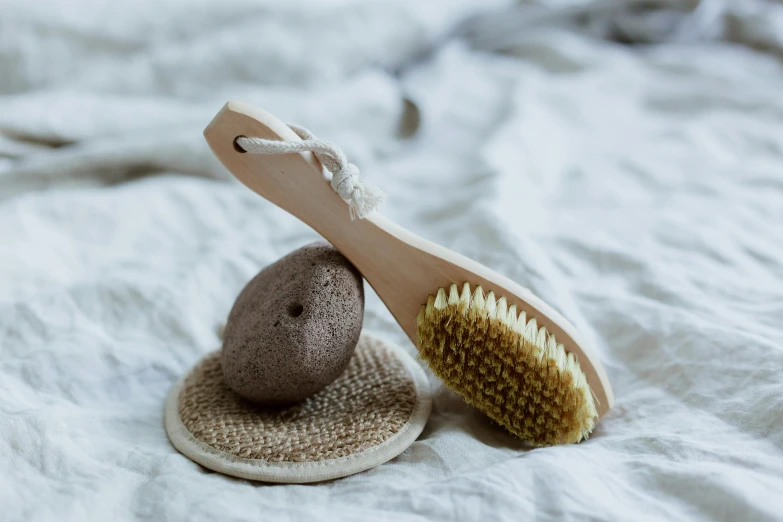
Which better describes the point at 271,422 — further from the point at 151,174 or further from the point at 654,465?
the point at 151,174

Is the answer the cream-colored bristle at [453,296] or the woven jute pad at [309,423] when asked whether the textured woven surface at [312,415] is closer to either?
the woven jute pad at [309,423]

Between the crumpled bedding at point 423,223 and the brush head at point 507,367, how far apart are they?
1.0 inches

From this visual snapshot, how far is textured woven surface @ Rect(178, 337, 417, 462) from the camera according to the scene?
1.79 ft

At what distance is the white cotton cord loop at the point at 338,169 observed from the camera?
0.57 metres

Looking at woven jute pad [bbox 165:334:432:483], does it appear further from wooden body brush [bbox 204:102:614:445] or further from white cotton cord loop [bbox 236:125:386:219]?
white cotton cord loop [bbox 236:125:386:219]

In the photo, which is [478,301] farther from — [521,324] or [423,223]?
[423,223]

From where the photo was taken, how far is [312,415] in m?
0.60

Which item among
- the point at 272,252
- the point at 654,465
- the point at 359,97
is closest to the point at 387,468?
the point at 654,465

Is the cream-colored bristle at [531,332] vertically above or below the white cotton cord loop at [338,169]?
below

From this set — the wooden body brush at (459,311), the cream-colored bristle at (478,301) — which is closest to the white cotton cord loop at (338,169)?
the wooden body brush at (459,311)

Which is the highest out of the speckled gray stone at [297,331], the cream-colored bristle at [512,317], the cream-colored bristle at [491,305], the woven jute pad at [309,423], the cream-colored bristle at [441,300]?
the cream-colored bristle at [491,305]

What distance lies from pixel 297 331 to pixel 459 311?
0.45 ft

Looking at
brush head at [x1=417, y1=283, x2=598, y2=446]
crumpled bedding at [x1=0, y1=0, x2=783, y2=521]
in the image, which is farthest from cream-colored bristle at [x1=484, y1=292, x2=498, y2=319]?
crumpled bedding at [x1=0, y1=0, x2=783, y2=521]

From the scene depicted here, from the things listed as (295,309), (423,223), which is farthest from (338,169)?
(423,223)
